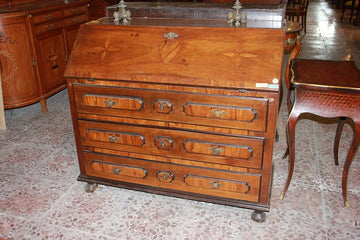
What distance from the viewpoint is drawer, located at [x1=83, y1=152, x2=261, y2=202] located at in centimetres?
208

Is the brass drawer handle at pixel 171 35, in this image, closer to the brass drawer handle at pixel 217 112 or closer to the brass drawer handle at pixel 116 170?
the brass drawer handle at pixel 217 112

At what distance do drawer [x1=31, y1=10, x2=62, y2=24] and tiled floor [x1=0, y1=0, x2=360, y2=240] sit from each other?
1188mm

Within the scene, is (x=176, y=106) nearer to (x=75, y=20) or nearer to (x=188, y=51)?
(x=188, y=51)

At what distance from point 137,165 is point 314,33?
6494 millimetres

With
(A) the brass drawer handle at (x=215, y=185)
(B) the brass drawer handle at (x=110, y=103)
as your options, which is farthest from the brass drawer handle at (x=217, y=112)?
(B) the brass drawer handle at (x=110, y=103)

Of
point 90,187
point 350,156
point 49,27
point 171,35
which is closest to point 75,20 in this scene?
point 49,27

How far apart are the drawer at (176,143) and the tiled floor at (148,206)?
1.25 feet

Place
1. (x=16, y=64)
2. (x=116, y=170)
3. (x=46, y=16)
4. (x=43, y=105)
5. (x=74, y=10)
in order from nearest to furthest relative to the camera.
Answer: (x=116, y=170)
(x=16, y=64)
(x=46, y=16)
(x=43, y=105)
(x=74, y=10)

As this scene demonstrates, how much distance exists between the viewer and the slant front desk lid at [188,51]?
72.8 inches

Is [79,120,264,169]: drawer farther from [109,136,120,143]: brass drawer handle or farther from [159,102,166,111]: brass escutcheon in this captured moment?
[159,102,166,111]: brass escutcheon

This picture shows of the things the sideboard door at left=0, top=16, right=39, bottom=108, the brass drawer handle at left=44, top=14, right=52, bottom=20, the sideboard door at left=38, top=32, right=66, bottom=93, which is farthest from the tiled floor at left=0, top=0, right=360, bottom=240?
the brass drawer handle at left=44, top=14, right=52, bottom=20

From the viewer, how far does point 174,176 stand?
2201 mm

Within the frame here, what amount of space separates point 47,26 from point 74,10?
580 mm

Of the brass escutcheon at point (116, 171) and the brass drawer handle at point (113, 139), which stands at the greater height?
the brass drawer handle at point (113, 139)
